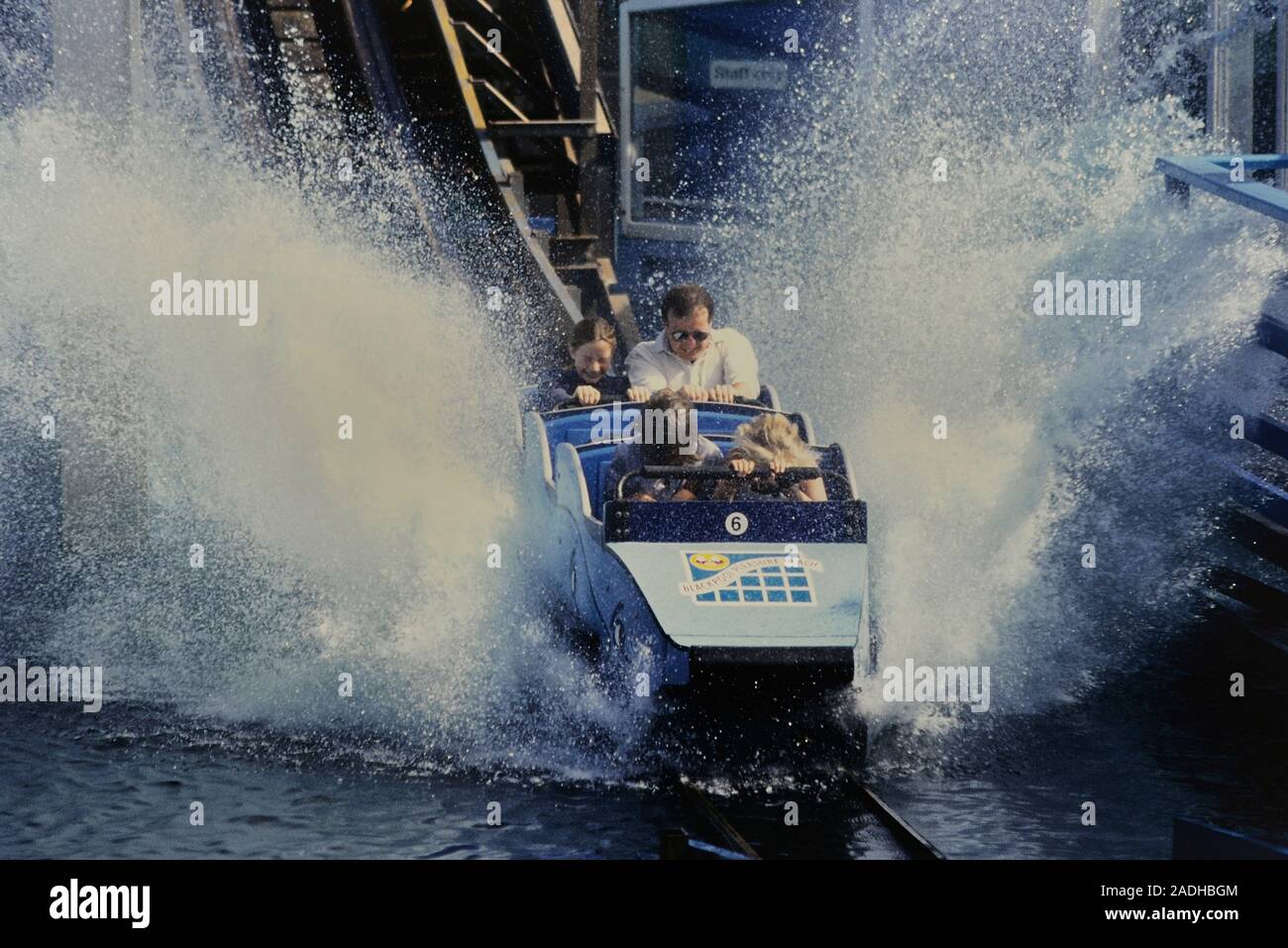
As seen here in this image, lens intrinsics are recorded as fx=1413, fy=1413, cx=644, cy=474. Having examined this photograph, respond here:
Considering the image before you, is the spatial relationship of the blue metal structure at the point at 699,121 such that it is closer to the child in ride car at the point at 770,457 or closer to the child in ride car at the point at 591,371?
the child in ride car at the point at 591,371

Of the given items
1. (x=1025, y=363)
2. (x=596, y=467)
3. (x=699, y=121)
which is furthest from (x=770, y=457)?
(x=699, y=121)

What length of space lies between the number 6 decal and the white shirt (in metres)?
1.01

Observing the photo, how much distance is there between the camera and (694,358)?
16.1 ft

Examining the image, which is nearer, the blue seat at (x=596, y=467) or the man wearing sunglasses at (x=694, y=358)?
the blue seat at (x=596, y=467)

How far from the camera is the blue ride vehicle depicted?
3.53m

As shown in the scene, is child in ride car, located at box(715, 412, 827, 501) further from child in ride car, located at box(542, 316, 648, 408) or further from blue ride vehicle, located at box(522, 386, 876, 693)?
child in ride car, located at box(542, 316, 648, 408)

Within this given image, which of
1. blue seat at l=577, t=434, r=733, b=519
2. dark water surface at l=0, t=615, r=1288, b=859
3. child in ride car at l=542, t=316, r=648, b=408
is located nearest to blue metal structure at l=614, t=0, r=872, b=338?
child in ride car at l=542, t=316, r=648, b=408

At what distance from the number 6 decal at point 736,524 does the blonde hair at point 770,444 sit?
0.68ft

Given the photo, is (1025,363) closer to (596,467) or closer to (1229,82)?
(1229,82)

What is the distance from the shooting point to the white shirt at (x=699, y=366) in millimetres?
4859

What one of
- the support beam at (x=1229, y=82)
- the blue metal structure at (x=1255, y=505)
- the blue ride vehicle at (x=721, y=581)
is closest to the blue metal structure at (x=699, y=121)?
the support beam at (x=1229, y=82)

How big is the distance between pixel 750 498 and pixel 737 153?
15.2ft

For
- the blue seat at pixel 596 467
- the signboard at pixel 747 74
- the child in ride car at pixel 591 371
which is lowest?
the blue seat at pixel 596 467
